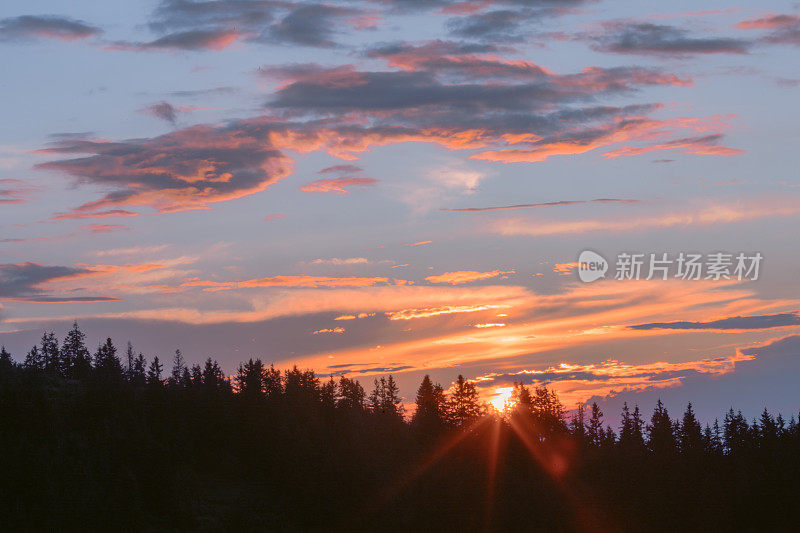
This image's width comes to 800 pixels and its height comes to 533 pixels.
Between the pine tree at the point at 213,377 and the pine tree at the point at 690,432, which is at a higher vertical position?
the pine tree at the point at 213,377

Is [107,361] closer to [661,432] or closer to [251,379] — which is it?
[251,379]

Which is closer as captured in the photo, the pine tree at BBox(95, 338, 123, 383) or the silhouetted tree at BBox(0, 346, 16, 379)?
the silhouetted tree at BBox(0, 346, 16, 379)

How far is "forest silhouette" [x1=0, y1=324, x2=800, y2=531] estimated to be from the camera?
294 feet

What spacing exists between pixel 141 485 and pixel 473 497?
48254mm

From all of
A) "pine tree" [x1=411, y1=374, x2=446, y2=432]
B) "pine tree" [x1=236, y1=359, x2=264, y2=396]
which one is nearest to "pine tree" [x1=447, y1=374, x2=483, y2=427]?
"pine tree" [x1=411, y1=374, x2=446, y2=432]

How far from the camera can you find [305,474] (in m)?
113

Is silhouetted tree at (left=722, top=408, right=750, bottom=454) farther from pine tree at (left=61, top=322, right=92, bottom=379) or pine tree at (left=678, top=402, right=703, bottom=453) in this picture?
pine tree at (left=61, top=322, right=92, bottom=379)

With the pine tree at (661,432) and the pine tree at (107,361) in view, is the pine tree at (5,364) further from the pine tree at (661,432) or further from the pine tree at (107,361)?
the pine tree at (661,432)

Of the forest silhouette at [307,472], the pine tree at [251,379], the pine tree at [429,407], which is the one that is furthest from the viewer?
the pine tree at [429,407]

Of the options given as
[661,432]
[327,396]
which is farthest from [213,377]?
[661,432]

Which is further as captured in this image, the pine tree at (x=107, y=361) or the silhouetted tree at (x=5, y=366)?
the pine tree at (x=107, y=361)

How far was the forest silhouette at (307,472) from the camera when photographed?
89.8 meters

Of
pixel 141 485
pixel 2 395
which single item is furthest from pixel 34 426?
pixel 141 485

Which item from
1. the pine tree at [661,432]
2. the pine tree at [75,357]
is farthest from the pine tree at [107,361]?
the pine tree at [661,432]
